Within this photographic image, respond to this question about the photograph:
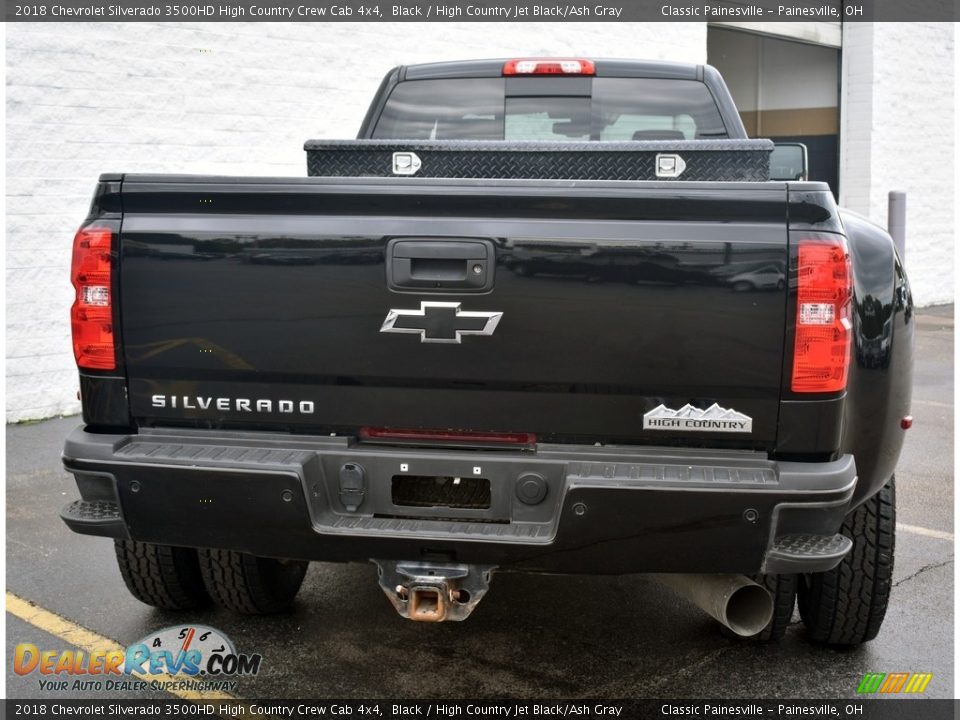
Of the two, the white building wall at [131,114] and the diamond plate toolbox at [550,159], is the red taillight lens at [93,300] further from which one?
the white building wall at [131,114]

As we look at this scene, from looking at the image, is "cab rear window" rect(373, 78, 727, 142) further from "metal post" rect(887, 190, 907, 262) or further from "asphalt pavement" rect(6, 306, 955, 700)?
"metal post" rect(887, 190, 907, 262)

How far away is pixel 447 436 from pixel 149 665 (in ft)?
4.94

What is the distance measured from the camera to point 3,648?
365 cm

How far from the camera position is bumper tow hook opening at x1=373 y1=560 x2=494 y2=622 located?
2.84m

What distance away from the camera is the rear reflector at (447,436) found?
114 inches

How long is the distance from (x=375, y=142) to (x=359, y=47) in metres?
5.21

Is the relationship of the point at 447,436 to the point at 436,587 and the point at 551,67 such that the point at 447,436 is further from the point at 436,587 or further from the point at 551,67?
the point at 551,67

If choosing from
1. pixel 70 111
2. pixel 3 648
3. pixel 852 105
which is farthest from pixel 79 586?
pixel 852 105

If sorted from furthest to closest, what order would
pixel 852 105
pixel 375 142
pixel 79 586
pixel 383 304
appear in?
1. pixel 852 105
2. pixel 79 586
3. pixel 375 142
4. pixel 383 304

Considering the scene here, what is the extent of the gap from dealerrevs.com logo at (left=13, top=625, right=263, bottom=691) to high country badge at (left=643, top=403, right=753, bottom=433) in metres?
1.71

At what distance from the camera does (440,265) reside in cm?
282

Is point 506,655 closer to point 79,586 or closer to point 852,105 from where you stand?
point 79,586
